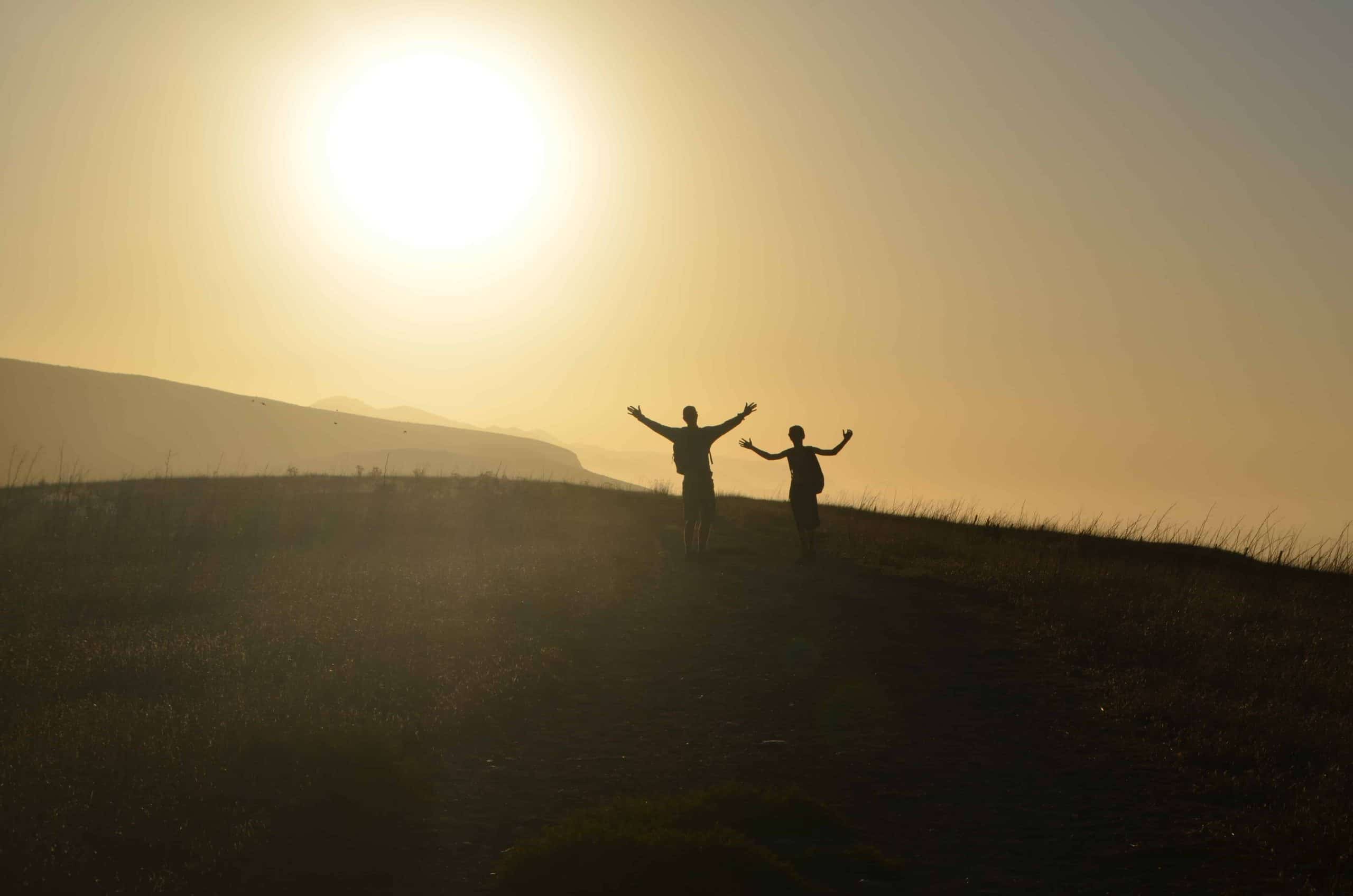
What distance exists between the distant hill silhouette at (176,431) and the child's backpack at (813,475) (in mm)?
100582

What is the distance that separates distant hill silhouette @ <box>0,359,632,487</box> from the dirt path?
10498 centimetres

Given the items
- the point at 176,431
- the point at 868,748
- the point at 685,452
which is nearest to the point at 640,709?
the point at 868,748

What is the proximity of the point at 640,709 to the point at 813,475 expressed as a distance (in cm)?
785

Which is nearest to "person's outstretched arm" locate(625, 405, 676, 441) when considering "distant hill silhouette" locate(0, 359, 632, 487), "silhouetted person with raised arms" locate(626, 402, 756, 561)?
"silhouetted person with raised arms" locate(626, 402, 756, 561)

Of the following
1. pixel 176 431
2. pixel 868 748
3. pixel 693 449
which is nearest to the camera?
pixel 868 748

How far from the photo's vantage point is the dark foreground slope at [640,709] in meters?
7.83

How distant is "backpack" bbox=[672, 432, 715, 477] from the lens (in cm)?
1764

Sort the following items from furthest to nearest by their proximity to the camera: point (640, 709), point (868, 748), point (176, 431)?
point (176, 431) → point (640, 709) → point (868, 748)

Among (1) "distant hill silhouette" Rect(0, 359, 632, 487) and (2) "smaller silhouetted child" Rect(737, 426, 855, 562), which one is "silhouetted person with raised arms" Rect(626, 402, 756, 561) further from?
(1) "distant hill silhouette" Rect(0, 359, 632, 487)

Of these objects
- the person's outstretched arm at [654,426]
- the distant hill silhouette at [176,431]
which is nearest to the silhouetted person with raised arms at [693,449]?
the person's outstretched arm at [654,426]

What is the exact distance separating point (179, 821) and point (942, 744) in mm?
6777

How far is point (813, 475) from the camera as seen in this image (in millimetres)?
18109

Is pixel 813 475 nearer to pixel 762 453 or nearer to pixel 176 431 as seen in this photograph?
pixel 762 453

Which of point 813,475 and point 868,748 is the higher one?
point 813,475
